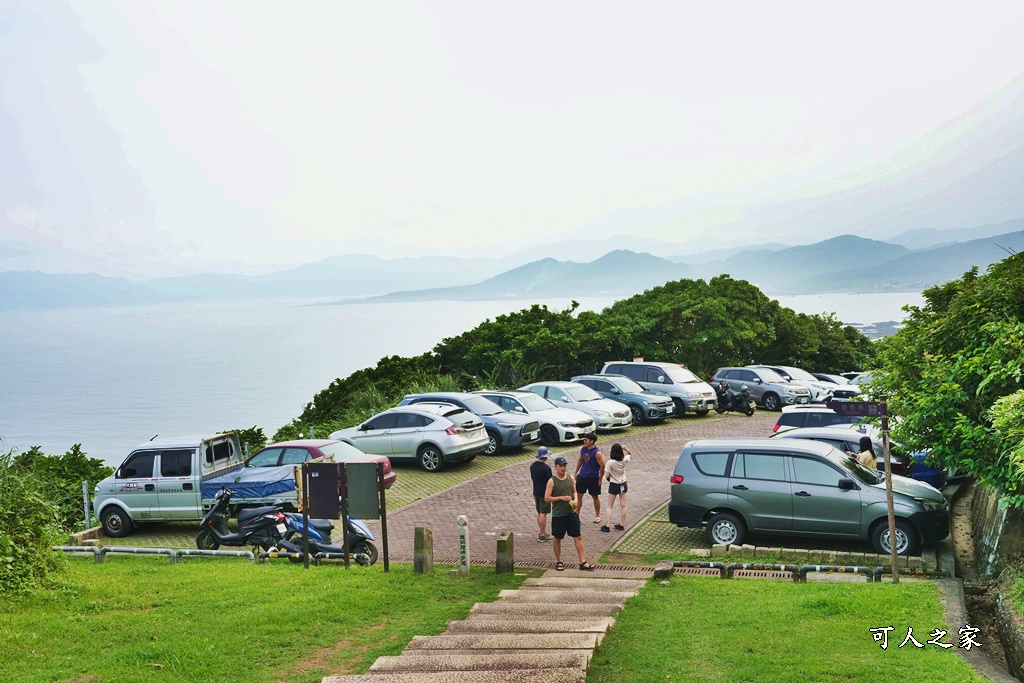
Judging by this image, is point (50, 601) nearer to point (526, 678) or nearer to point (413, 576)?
point (413, 576)

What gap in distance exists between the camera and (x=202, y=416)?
238 feet

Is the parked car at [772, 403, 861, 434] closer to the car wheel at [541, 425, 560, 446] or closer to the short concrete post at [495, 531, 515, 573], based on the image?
the car wheel at [541, 425, 560, 446]

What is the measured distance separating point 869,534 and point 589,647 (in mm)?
7342

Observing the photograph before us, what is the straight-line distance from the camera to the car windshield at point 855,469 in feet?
45.8

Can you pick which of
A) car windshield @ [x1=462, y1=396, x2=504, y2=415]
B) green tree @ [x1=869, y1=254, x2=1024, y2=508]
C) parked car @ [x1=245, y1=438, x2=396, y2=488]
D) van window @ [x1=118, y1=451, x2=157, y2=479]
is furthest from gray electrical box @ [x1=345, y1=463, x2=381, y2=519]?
car windshield @ [x1=462, y1=396, x2=504, y2=415]

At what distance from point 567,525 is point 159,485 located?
27.1 feet

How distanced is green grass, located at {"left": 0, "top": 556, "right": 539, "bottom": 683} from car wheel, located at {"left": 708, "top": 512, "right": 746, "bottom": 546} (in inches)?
130

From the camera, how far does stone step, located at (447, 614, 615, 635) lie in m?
8.59

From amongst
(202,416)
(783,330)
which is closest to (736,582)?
(783,330)

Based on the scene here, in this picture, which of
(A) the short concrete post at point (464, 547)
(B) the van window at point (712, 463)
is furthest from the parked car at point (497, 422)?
(A) the short concrete post at point (464, 547)

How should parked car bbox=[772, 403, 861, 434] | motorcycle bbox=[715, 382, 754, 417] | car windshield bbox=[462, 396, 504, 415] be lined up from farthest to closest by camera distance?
motorcycle bbox=[715, 382, 754, 417], car windshield bbox=[462, 396, 504, 415], parked car bbox=[772, 403, 861, 434]

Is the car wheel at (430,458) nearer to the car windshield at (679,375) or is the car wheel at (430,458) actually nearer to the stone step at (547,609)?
the car windshield at (679,375)

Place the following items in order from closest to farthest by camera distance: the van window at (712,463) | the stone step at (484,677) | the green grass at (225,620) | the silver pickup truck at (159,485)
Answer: the stone step at (484,677) → the green grass at (225,620) → the van window at (712,463) → the silver pickup truck at (159,485)

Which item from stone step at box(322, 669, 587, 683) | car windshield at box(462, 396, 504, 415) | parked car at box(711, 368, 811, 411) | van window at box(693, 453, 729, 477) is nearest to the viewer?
stone step at box(322, 669, 587, 683)
